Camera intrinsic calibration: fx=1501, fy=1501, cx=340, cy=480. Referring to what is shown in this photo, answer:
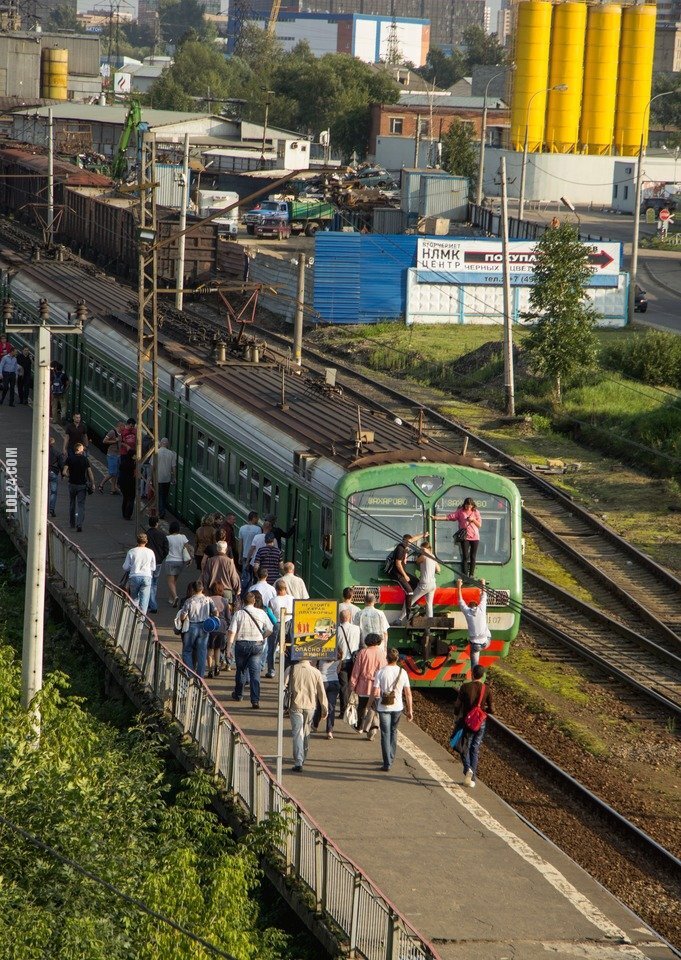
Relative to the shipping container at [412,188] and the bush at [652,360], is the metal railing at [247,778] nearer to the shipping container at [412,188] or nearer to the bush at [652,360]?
the bush at [652,360]

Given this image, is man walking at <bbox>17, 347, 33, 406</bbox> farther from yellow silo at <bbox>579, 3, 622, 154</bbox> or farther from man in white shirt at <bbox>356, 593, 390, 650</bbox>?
yellow silo at <bbox>579, 3, 622, 154</bbox>

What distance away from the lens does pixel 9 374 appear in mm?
33812

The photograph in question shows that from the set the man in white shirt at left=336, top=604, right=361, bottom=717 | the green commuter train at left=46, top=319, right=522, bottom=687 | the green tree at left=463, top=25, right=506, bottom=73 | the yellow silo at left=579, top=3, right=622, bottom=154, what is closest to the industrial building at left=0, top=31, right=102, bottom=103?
the yellow silo at left=579, top=3, right=622, bottom=154

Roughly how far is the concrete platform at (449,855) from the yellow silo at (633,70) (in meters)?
77.3

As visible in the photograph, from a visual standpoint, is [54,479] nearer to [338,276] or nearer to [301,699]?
[301,699]

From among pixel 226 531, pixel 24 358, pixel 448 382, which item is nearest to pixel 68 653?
pixel 226 531

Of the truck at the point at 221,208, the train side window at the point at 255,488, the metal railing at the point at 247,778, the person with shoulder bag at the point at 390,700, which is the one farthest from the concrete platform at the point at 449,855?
the truck at the point at 221,208

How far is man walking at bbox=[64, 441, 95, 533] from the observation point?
23.4 metres

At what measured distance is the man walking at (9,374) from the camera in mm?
33656

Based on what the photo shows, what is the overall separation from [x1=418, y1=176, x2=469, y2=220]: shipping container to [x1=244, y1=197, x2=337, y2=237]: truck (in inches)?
193

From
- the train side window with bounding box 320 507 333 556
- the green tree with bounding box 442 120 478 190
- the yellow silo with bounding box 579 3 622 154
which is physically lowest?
the train side window with bounding box 320 507 333 556

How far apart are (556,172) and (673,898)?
244ft

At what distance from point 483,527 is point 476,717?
12.3 ft

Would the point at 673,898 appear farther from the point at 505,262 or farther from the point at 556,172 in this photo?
the point at 556,172
